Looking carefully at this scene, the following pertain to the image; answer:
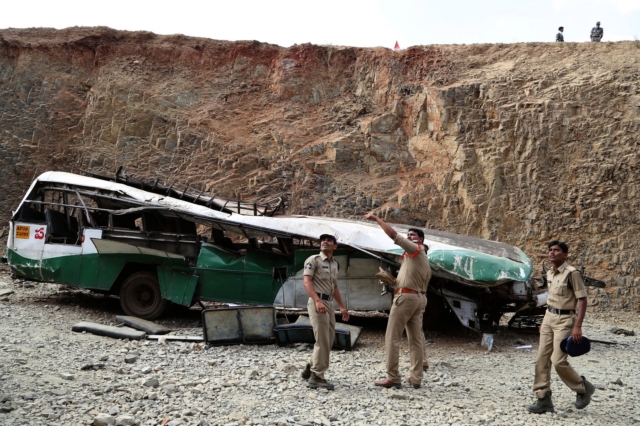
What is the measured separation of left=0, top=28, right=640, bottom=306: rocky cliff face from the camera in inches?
638

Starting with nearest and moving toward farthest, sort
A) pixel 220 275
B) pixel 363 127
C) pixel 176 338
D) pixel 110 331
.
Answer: pixel 176 338
pixel 110 331
pixel 220 275
pixel 363 127

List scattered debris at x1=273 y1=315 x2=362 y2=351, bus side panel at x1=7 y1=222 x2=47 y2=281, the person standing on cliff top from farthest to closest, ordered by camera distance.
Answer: the person standing on cliff top → bus side panel at x1=7 y1=222 x2=47 y2=281 → scattered debris at x1=273 y1=315 x2=362 y2=351

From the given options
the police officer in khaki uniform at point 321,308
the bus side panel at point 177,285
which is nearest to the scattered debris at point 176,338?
the bus side panel at point 177,285

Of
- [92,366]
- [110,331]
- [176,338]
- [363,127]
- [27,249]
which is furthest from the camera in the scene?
[363,127]

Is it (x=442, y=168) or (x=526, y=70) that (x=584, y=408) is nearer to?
(x=442, y=168)

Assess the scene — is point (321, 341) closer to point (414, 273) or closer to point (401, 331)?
point (401, 331)

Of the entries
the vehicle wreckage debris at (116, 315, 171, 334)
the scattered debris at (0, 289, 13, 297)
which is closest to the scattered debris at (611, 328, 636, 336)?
the vehicle wreckage debris at (116, 315, 171, 334)

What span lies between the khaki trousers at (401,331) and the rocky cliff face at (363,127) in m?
10.1

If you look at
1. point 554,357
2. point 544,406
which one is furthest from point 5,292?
point 554,357

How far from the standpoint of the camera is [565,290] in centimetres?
575

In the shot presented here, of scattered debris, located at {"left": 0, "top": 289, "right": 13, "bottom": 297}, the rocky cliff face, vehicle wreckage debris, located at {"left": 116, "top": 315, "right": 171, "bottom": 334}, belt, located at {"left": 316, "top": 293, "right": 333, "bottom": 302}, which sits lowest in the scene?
scattered debris, located at {"left": 0, "top": 289, "right": 13, "bottom": 297}

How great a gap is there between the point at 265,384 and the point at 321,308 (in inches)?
42.0

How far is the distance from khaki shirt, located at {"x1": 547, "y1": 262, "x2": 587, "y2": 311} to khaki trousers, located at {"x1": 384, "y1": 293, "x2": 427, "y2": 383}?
133cm

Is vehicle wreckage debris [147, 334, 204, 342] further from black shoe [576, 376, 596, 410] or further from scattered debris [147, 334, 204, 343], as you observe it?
black shoe [576, 376, 596, 410]
